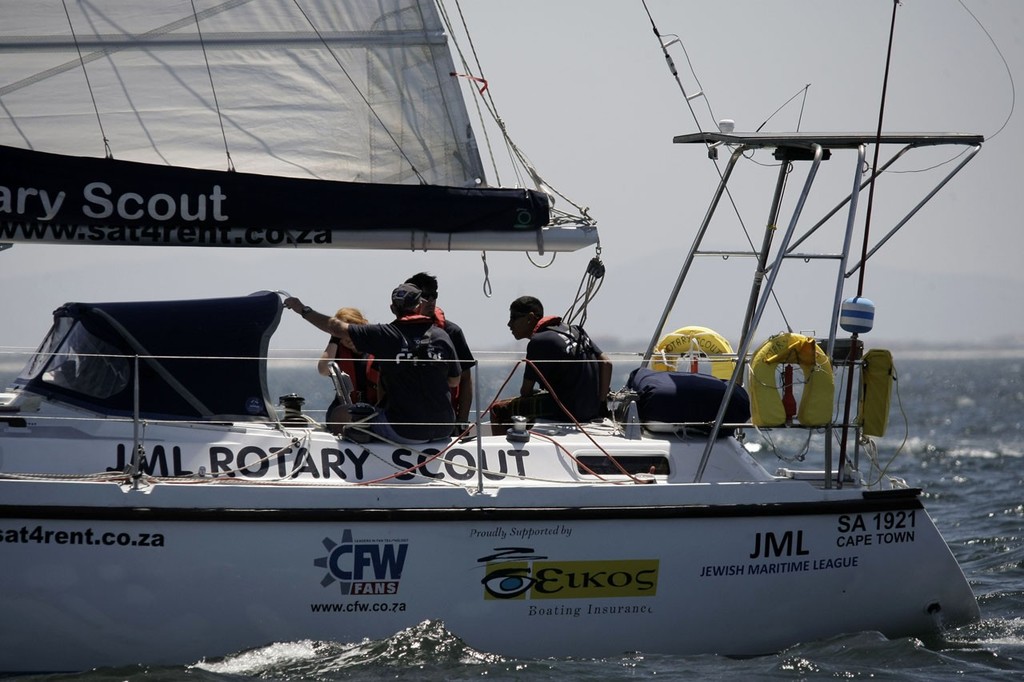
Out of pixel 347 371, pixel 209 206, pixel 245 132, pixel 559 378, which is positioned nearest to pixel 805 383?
pixel 559 378

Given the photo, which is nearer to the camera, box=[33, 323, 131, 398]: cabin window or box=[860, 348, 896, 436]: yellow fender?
box=[33, 323, 131, 398]: cabin window

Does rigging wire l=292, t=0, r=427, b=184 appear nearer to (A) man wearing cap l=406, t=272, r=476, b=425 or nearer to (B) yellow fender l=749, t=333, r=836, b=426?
(A) man wearing cap l=406, t=272, r=476, b=425

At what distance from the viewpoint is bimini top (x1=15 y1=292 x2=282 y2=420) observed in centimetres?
723

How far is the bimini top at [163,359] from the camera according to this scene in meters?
7.23

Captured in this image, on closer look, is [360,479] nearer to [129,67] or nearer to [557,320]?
[557,320]

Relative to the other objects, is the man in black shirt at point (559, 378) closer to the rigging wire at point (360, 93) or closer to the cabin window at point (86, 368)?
the rigging wire at point (360, 93)

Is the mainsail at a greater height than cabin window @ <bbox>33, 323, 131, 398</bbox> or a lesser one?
greater

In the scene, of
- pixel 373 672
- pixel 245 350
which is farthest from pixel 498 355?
pixel 373 672

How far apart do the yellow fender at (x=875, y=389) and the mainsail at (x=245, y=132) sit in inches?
77.3

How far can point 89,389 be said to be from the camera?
7223mm

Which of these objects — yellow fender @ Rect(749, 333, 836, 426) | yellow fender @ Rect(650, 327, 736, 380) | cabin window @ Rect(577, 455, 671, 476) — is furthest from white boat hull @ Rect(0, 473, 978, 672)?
yellow fender @ Rect(650, 327, 736, 380)

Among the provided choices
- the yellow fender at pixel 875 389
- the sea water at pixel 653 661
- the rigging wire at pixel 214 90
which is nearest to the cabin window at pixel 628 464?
the sea water at pixel 653 661

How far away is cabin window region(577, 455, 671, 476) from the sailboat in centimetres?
2

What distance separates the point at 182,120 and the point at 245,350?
1.54 m
